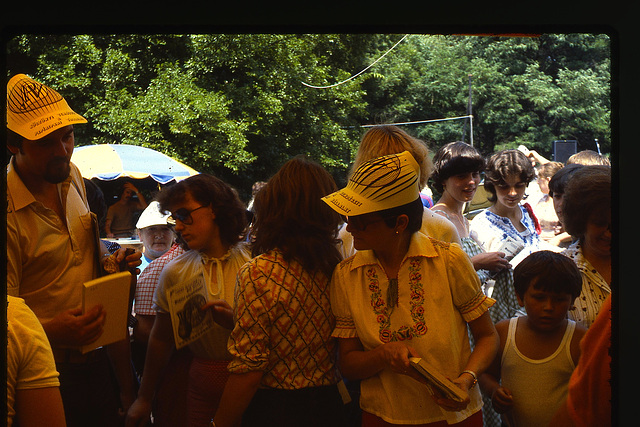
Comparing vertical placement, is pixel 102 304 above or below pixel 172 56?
below

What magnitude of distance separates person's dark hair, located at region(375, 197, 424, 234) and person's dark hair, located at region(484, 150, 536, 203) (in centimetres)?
140

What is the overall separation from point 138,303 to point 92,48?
1.25m

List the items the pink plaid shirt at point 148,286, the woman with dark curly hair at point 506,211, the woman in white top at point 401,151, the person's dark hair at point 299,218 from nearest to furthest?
the person's dark hair at point 299,218 → the woman in white top at point 401,151 → the pink plaid shirt at point 148,286 → the woman with dark curly hair at point 506,211

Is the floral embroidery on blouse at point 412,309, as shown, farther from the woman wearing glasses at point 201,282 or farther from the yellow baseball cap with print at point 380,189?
the woman wearing glasses at point 201,282

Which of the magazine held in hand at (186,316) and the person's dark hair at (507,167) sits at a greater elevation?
the person's dark hair at (507,167)

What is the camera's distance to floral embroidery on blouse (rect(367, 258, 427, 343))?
1.73 metres

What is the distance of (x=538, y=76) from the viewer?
10.3ft

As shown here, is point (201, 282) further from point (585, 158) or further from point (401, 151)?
point (585, 158)

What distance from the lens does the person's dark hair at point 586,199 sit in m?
2.05

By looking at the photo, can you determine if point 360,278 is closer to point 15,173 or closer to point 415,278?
point 415,278

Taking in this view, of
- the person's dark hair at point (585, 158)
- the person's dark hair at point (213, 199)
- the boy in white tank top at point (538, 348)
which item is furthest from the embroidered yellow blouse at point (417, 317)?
the person's dark hair at point (585, 158)

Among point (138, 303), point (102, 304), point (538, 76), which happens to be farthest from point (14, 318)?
point (538, 76)

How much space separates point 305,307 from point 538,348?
88 centimetres

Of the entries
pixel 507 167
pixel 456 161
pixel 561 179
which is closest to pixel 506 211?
pixel 507 167
